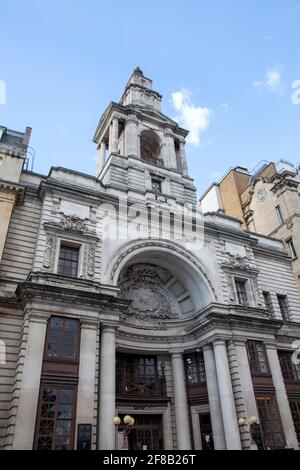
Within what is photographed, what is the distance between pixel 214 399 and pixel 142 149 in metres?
21.1

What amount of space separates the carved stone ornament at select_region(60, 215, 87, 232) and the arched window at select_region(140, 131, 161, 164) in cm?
1243

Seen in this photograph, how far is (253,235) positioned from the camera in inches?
1180

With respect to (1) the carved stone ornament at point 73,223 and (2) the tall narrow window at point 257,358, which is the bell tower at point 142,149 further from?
(2) the tall narrow window at point 257,358

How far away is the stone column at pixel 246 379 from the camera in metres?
19.7

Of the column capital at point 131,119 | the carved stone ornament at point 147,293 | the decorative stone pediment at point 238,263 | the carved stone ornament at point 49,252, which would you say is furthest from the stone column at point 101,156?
the decorative stone pediment at point 238,263

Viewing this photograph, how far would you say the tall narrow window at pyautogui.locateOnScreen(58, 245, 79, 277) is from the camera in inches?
766

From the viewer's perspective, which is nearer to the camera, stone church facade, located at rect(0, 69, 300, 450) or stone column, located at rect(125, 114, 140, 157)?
stone church facade, located at rect(0, 69, 300, 450)

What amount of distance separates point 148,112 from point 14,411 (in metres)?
25.0

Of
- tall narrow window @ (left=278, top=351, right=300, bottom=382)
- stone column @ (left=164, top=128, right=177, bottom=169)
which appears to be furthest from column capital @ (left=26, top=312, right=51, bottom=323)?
stone column @ (left=164, top=128, right=177, bottom=169)

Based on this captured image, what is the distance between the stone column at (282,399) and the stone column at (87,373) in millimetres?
11219

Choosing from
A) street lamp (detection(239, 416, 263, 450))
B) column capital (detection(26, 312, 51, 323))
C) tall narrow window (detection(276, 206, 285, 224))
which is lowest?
street lamp (detection(239, 416, 263, 450))

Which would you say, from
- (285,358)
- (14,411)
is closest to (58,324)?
(14,411)

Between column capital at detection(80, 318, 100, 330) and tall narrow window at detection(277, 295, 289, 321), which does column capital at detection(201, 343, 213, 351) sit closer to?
column capital at detection(80, 318, 100, 330)

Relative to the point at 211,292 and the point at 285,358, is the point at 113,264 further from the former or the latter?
the point at 285,358
